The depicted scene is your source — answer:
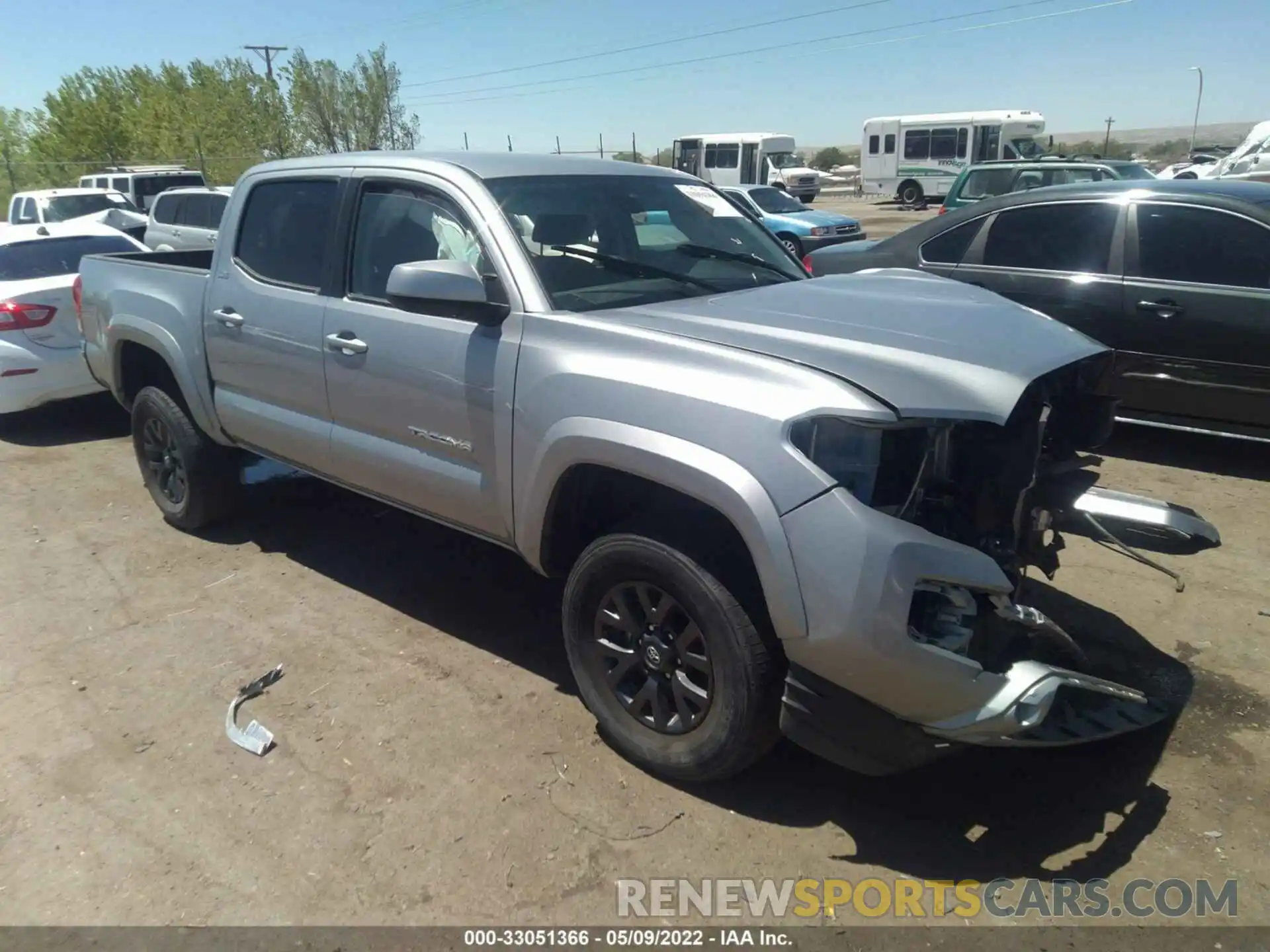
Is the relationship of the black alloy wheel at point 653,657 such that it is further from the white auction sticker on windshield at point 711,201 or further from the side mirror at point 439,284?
the white auction sticker on windshield at point 711,201

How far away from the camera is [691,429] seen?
2.77 meters

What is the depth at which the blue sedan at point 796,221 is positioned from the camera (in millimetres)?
18516

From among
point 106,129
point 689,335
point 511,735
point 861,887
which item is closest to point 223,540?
point 511,735

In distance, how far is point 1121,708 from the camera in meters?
2.94

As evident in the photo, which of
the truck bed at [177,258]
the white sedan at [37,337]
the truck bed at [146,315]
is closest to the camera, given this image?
the truck bed at [146,315]

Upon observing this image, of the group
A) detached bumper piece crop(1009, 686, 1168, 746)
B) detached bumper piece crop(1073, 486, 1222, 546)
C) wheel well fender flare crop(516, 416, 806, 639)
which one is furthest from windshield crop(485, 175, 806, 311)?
detached bumper piece crop(1009, 686, 1168, 746)

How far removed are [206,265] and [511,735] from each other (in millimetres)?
4194

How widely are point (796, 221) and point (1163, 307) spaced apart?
13680 mm

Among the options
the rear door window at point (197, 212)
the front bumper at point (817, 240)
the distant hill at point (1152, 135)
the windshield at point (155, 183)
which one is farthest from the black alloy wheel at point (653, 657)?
the distant hill at point (1152, 135)

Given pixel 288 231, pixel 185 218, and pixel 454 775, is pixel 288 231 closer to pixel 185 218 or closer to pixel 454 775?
pixel 454 775

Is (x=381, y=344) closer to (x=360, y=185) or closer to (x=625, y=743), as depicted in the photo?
(x=360, y=185)

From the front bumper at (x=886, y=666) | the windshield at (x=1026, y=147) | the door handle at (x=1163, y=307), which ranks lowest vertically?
the front bumper at (x=886, y=666)

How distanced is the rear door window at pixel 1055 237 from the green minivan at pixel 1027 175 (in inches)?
302

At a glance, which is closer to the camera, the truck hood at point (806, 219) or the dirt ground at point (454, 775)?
the dirt ground at point (454, 775)
